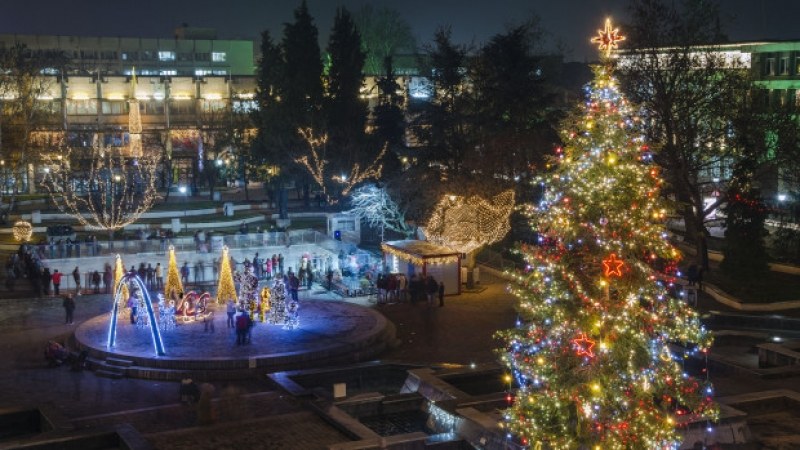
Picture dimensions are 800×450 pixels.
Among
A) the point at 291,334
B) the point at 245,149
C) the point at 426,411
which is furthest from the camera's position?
the point at 245,149

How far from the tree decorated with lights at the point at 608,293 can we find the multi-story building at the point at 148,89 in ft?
170

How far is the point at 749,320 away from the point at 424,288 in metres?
10.6

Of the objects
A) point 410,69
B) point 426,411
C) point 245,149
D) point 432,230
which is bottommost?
point 426,411

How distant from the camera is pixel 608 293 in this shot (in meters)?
11.7

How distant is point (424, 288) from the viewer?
2945cm

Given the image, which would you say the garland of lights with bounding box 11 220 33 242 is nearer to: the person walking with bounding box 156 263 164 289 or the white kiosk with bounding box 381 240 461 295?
the person walking with bounding box 156 263 164 289

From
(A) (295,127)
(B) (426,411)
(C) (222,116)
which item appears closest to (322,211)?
(A) (295,127)

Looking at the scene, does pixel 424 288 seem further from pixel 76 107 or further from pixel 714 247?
pixel 76 107

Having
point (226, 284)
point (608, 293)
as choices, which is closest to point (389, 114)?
point (226, 284)

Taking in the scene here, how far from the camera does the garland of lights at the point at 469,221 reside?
104 ft

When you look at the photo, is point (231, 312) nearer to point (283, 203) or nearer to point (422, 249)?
point (422, 249)

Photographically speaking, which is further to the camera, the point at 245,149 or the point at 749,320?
the point at 245,149

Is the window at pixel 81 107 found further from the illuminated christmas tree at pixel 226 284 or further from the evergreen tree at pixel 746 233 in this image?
the evergreen tree at pixel 746 233

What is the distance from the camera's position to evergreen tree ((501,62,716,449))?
1155cm
